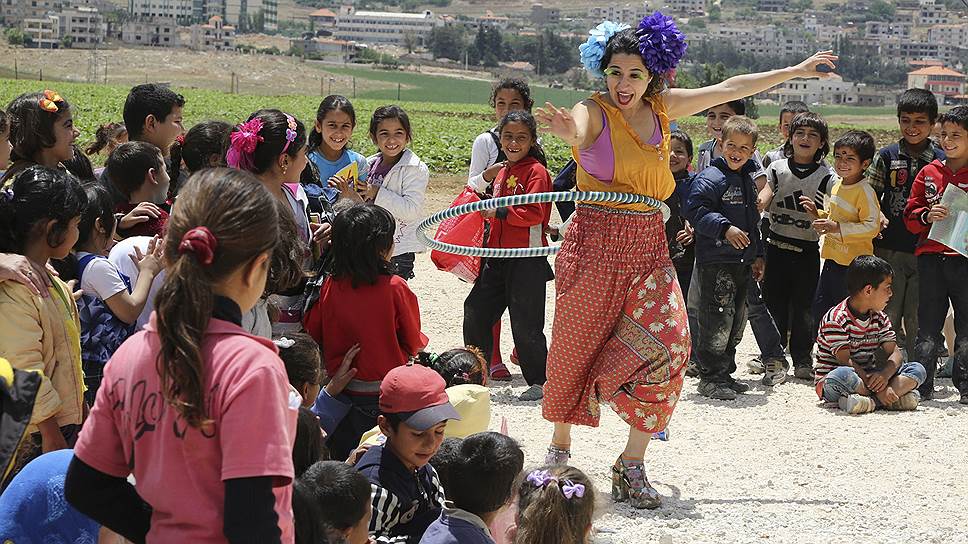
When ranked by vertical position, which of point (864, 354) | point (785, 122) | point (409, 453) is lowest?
point (864, 354)

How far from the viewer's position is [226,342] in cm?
274

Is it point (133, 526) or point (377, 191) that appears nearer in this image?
point (133, 526)

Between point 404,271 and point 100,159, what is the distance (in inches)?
530

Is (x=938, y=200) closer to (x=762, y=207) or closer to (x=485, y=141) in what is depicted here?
(x=762, y=207)

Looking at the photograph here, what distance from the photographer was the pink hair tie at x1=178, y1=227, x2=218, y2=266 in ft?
8.83

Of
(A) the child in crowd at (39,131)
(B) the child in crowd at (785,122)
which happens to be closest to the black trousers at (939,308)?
(B) the child in crowd at (785,122)

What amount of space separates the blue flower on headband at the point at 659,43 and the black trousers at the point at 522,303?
9.06 feet

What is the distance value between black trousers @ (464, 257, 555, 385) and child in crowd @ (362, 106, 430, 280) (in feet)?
2.56

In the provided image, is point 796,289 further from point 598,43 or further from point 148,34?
point 148,34

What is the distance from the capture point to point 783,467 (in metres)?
7.16

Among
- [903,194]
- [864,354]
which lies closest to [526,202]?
[864,354]

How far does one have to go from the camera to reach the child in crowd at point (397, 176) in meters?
8.39

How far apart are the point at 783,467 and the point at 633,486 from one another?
4.27 ft

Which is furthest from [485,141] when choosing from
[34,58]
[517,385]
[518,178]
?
[34,58]
